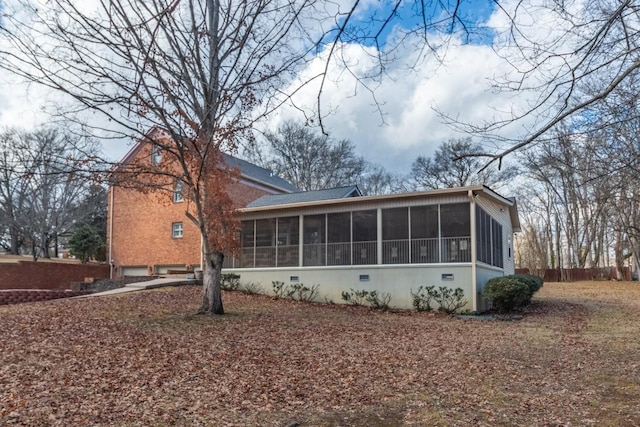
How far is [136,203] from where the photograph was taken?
25.6 metres

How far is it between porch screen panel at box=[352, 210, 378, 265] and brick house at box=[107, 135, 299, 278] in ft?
27.0

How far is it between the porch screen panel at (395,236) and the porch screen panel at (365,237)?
12.6 inches

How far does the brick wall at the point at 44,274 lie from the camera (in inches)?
849

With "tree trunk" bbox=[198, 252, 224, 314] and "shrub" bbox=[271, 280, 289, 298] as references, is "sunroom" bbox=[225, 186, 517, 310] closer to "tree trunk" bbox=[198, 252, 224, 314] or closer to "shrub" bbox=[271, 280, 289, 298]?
"shrub" bbox=[271, 280, 289, 298]

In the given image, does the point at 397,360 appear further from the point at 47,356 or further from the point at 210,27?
the point at 210,27

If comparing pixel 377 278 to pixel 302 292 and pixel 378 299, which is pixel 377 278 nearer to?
pixel 378 299

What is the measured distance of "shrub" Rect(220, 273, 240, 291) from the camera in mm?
18344

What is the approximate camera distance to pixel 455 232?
1521cm

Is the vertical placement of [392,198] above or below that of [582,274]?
above

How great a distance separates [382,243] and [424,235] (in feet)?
4.72

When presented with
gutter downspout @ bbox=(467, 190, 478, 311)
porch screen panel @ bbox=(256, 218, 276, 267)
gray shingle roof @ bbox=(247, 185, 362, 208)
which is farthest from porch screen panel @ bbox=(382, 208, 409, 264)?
gray shingle roof @ bbox=(247, 185, 362, 208)

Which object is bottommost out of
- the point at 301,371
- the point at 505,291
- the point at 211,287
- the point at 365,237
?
the point at 301,371

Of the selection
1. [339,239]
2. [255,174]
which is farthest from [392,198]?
[255,174]

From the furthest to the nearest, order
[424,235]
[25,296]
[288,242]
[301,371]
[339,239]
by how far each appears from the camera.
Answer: [288,242] < [339,239] < [424,235] < [25,296] < [301,371]
